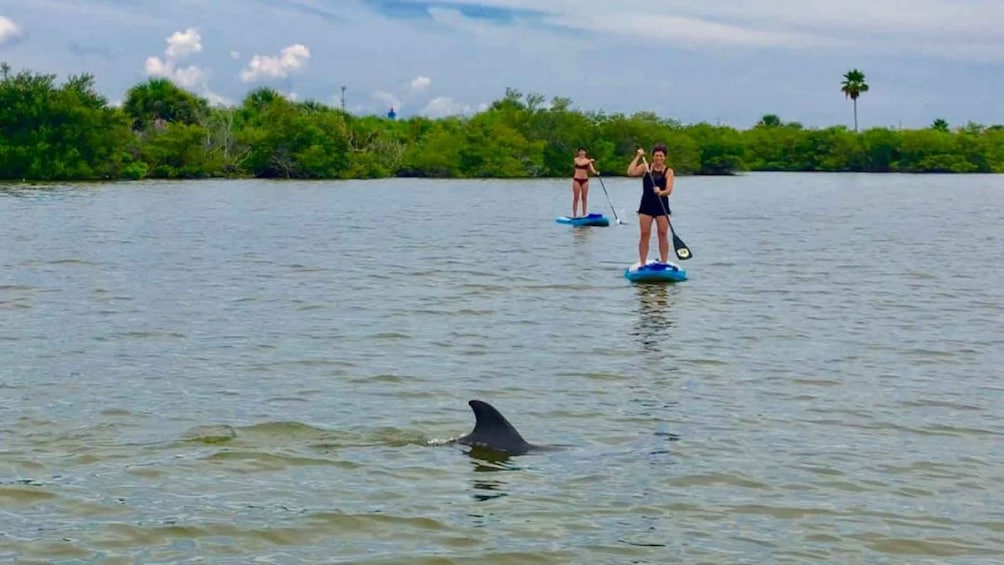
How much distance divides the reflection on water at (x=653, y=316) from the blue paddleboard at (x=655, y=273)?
0.60ft

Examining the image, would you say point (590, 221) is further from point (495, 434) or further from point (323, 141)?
point (323, 141)

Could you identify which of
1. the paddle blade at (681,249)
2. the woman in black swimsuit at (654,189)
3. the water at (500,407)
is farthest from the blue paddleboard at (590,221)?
the woman in black swimsuit at (654,189)

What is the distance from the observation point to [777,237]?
31.8m

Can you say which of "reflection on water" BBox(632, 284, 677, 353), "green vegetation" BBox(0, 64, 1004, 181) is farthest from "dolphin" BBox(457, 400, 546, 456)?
"green vegetation" BBox(0, 64, 1004, 181)

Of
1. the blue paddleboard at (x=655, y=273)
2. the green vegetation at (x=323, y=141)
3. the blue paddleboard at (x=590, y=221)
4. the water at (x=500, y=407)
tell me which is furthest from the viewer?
the green vegetation at (x=323, y=141)

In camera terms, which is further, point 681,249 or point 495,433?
point 681,249

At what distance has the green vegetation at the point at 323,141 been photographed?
7281 cm

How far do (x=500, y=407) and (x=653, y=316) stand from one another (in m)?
5.95

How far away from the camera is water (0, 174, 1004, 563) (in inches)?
283

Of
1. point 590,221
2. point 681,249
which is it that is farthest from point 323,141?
point 681,249

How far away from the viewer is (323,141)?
274ft

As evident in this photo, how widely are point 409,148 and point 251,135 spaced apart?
14.2m

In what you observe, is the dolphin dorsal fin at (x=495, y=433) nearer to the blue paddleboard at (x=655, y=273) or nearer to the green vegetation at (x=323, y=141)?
the blue paddleboard at (x=655, y=273)

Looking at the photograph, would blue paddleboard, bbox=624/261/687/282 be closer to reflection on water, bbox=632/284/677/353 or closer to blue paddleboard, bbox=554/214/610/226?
reflection on water, bbox=632/284/677/353
